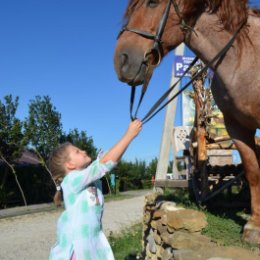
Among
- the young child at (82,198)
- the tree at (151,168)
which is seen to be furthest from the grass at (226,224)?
the tree at (151,168)

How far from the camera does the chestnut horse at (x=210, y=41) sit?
3.56 metres

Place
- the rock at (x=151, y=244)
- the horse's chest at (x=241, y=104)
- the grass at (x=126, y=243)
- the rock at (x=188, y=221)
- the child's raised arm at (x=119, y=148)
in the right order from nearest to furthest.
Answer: the child's raised arm at (x=119, y=148)
the horse's chest at (x=241, y=104)
the rock at (x=188, y=221)
the rock at (x=151, y=244)
the grass at (x=126, y=243)

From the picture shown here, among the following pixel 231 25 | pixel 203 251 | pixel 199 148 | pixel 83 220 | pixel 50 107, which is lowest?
pixel 203 251

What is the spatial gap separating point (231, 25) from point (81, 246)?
2.05 metres

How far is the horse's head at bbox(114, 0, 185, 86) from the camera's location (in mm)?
3508

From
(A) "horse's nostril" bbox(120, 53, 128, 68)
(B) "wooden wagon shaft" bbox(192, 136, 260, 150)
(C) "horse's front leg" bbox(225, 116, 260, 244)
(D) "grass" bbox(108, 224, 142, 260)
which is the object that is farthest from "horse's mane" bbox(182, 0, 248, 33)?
(D) "grass" bbox(108, 224, 142, 260)

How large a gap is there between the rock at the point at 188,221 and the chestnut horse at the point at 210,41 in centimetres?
47

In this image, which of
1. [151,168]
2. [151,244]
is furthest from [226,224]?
[151,168]

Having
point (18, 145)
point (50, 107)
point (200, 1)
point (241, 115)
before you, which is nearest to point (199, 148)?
point (241, 115)

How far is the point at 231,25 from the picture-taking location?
148 inches

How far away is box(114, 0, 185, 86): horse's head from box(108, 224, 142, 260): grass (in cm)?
448

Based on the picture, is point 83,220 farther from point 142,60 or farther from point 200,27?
point 200,27

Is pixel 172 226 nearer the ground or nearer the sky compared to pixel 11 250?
nearer the sky

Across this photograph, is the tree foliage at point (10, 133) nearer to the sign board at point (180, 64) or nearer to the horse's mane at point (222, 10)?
the sign board at point (180, 64)
